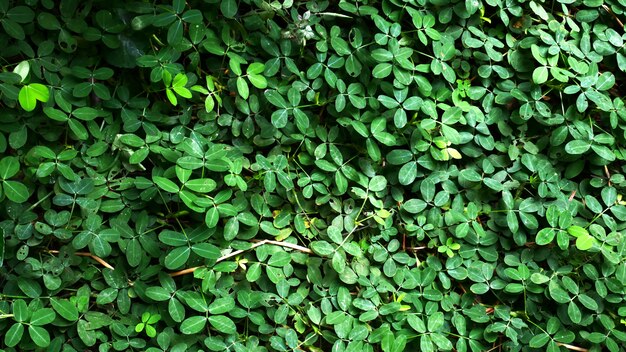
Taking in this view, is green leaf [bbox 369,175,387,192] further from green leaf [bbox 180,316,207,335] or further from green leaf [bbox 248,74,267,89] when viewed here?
green leaf [bbox 180,316,207,335]

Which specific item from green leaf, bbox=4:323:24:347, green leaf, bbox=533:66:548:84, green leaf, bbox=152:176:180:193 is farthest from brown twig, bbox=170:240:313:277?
green leaf, bbox=533:66:548:84

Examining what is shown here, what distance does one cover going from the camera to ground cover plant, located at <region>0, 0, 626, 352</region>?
2438 mm

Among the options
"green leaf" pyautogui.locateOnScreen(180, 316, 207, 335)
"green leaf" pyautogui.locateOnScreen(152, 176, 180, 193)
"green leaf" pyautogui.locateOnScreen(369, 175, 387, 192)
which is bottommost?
"green leaf" pyautogui.locateOnScreen(180, 316, 207, 335)

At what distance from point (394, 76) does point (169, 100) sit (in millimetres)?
957

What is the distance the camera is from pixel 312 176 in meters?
2.65

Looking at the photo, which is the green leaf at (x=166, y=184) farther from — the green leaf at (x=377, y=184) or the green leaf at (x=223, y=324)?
the green leaf at (x=377, y=184)

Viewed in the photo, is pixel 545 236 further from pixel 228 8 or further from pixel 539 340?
pixel 228 8

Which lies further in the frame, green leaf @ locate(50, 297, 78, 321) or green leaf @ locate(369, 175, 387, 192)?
green leaf @ locate(369, 175, 387, 192)

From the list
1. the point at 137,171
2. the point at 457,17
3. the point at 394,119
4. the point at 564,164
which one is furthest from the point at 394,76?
the point at 137,171

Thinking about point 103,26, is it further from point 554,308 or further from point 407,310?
point 554,308

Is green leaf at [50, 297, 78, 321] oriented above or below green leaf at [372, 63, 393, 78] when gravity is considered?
below

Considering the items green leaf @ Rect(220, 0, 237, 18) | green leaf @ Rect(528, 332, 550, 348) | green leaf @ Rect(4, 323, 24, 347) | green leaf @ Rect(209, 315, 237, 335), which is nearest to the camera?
green leaf @ Rect(4, 323, 24, 347)

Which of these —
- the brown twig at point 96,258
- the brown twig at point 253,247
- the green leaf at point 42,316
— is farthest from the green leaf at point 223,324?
the green leaf at point 42,316

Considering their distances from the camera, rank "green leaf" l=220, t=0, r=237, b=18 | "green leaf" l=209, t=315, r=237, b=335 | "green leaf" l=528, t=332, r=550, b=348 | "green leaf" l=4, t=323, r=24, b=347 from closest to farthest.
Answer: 1. "green leaf" l=4, t=323, r=24, b=347
2. "green leaf" l=209, t=315, r=237, b=335
3. "green leaf" l=220, t=0, r=237, b=18
4. "green leaf" l=528, t=332, r=550, b=348
